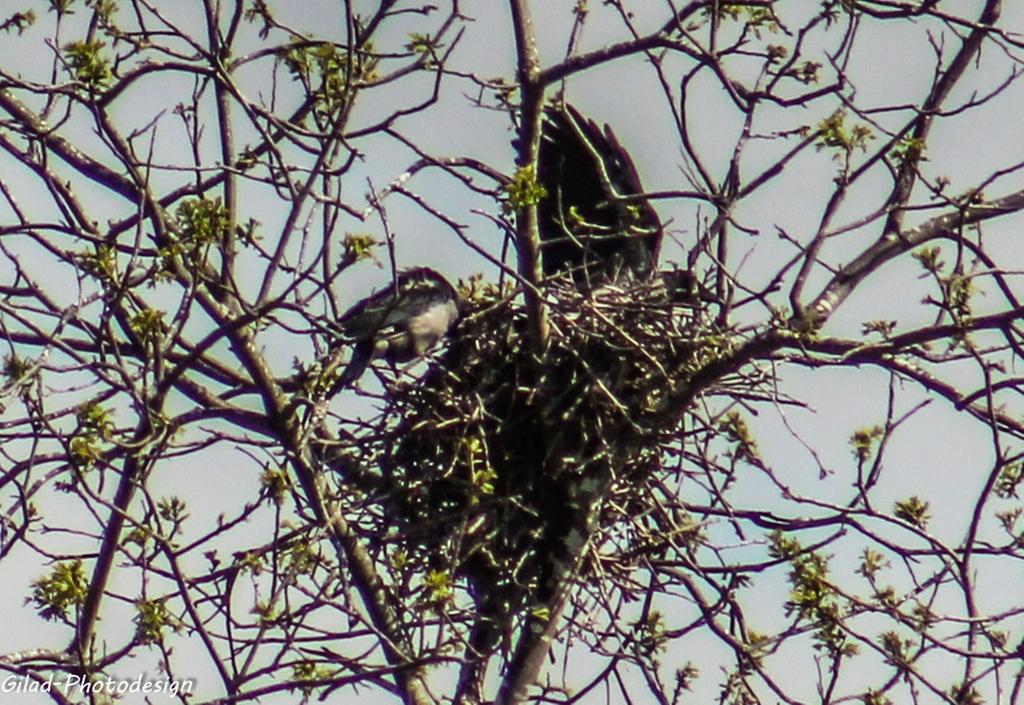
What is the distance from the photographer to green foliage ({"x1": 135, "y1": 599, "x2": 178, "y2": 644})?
5578 mm

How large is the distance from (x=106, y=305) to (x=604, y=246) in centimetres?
368

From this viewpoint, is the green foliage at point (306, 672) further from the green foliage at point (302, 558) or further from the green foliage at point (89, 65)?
the green foliage at point (89, 65)

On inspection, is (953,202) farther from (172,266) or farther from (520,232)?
(172,266)

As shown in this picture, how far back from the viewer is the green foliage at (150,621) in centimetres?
558

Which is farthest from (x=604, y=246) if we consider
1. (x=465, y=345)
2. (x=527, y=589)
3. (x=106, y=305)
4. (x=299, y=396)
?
(x=106, y=305)

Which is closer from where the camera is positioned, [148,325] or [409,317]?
[148,325]

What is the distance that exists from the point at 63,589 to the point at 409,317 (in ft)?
7.01

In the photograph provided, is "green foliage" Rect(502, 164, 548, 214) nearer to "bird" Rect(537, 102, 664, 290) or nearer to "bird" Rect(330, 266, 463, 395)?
"bird" Rect(330, 266, 463, 395)

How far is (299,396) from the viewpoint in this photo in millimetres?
6125

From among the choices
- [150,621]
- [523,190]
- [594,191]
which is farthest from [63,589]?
[594,191]

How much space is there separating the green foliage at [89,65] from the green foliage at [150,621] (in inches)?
67.8

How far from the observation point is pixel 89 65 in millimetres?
5805

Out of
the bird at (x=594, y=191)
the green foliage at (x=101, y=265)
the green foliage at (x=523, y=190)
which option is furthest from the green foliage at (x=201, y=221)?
the bird at (x=594, y=191)

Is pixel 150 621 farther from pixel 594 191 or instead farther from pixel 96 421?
pixel 594 191
